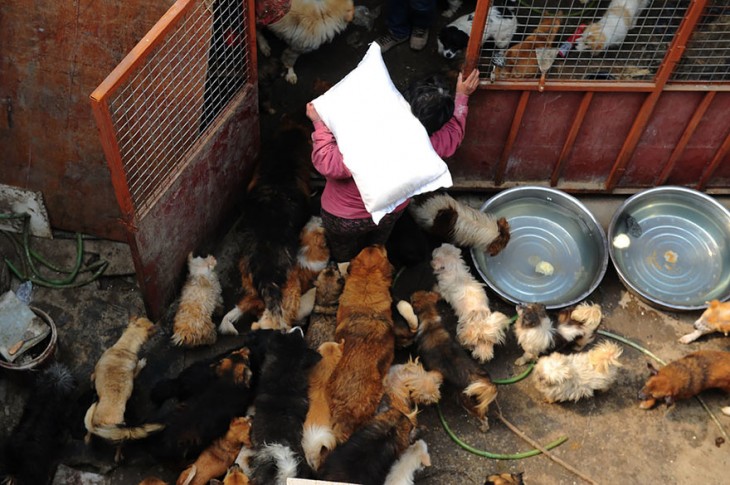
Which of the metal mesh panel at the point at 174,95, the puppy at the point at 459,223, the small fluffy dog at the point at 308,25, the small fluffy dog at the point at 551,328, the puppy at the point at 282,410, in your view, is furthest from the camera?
the small fluffy dog at the point at 308,25

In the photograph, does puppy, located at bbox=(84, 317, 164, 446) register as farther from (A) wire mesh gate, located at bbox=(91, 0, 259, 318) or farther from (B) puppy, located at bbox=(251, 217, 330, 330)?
(B) puppy, located at bbox=(251, 217, 330, 330)

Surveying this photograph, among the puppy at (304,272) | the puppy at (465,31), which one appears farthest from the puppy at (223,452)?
the puppy at (465,31)

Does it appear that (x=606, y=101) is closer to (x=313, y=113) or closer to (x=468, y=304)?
(x=468, y=304)

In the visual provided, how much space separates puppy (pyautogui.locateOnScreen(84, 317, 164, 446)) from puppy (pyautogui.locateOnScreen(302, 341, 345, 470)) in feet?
3.50

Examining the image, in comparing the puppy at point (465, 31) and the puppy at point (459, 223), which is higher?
the puppy at point (465, 31)

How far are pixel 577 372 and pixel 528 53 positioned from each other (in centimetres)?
279

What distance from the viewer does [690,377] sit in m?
6.91

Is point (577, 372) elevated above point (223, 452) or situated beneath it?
elevated above

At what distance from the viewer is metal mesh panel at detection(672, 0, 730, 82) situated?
7242 millimetres

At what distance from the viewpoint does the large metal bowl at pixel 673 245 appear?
7.77 metres

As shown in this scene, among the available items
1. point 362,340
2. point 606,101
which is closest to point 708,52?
point 606,101

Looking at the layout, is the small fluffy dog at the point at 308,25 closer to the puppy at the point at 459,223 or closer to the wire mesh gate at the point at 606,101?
the wire mesh gate at the point at 606,101

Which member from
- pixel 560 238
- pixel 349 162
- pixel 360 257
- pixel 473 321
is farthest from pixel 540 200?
pixel 349 162

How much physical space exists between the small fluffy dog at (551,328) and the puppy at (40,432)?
11.9ft
